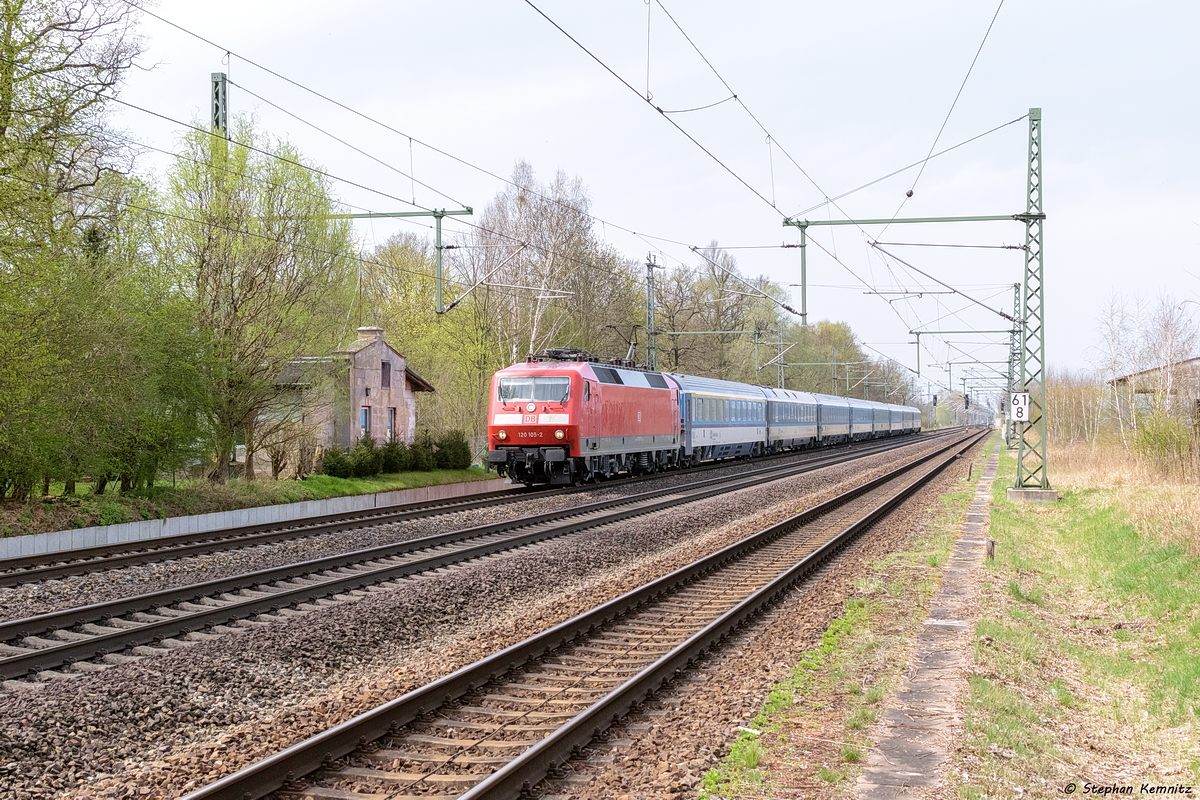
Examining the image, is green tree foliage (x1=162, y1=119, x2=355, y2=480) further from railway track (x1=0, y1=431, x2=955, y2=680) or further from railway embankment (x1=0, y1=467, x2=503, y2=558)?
railway track (x1=0, y1=431, x2=955, y2=680)

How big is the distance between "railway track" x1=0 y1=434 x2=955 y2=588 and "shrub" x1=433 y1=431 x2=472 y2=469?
990cm

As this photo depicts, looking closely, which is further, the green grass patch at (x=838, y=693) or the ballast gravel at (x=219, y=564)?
the ballast gravel at (x=219, y=564)

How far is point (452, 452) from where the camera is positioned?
104 ft

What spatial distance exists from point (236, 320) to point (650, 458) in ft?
48.5

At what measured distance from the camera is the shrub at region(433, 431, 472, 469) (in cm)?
3134

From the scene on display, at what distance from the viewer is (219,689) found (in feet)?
25.0

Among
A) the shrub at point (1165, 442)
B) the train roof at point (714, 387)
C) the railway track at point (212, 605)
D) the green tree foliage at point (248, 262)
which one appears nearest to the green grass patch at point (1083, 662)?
the railway track at point (212, 605)

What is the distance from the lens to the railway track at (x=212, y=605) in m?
8.46

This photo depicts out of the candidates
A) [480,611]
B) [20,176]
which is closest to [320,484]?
[20,176]

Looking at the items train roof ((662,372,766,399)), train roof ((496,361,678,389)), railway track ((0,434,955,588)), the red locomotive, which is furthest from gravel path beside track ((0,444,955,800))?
train roof ((662,372,766,399))

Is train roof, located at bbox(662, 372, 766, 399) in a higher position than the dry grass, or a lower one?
higher

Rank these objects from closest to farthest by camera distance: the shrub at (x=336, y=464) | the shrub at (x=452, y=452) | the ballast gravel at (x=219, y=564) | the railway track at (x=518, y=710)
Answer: the railway track at (x=518, y=710) < the ballast gravel at (x=219, y=564) < the shrub at (x=336, y=464) < the shrub at (x=452, y=452)

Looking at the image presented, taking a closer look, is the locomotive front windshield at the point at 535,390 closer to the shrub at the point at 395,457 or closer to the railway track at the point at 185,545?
the railway track at the point at 185,545

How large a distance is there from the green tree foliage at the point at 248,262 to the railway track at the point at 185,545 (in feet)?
16.4
